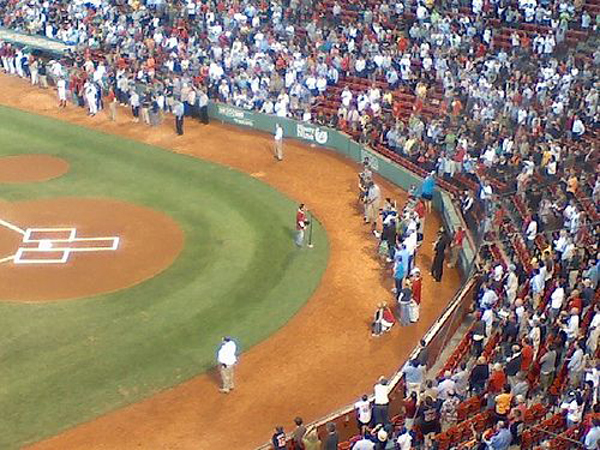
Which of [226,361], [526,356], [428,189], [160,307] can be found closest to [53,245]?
[160,307]

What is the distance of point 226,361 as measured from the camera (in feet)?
63.4

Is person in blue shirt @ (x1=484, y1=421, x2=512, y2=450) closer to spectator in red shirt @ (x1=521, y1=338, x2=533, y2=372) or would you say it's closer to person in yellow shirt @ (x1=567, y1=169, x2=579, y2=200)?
spectator in red shirt @ (x1=521, y1=338, x2=533, y2=372)

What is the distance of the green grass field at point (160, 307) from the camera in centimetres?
1964

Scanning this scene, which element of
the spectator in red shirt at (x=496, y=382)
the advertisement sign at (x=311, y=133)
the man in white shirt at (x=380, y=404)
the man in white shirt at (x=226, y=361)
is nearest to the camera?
the spectator in red shirt at (x=496, y=382)

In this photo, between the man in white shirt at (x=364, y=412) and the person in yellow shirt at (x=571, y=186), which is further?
the person in yellow shirt at (x=571, y=186)

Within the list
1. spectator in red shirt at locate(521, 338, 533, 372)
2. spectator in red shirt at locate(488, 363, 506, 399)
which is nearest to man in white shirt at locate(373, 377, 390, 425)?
spectator in red shirt at locate(488, 363, 506, 399)

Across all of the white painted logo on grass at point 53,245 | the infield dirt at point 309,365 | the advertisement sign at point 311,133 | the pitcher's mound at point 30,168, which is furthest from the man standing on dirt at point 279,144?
the white painted logo on grass at point 53,245

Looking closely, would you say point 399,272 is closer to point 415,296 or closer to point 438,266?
point 415,296

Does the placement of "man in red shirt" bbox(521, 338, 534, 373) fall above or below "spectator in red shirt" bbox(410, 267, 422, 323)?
above

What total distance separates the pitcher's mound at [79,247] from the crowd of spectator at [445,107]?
6791mm

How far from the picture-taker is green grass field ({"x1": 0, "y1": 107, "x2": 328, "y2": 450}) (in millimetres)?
19641

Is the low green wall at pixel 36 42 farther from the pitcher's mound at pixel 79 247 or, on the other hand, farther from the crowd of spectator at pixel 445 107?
the pitcher's mound at pixel 79 247

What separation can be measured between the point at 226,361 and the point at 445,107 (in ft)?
56.9

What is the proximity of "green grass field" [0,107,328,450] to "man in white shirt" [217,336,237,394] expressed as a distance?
3.21ft
